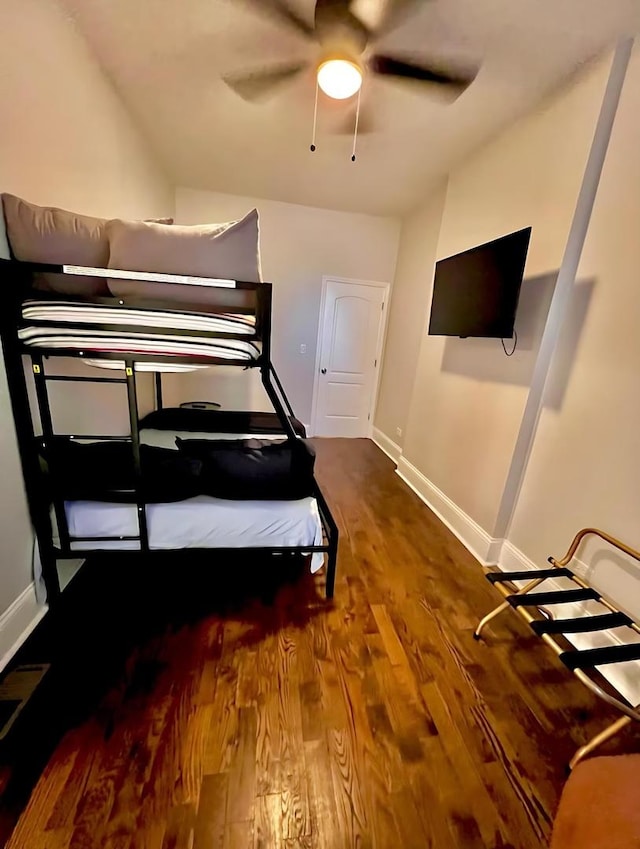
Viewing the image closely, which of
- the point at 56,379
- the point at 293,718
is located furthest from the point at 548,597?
the point at 56,379

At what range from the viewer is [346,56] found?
1771mm

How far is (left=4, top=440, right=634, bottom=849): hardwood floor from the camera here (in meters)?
1.02

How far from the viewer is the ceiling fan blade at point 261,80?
1.94m

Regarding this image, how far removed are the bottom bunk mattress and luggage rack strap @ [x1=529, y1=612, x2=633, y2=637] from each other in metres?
1.00

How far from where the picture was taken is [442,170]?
3.00 meters

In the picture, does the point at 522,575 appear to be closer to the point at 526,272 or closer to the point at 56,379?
the point at 526,272

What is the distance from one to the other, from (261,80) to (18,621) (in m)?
3.07

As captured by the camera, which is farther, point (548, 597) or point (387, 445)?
point (387, 445)

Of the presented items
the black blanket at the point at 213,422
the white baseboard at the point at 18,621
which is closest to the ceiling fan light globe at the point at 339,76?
the black blanket at the point at 213,422

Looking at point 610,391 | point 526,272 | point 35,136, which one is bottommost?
point 610,391

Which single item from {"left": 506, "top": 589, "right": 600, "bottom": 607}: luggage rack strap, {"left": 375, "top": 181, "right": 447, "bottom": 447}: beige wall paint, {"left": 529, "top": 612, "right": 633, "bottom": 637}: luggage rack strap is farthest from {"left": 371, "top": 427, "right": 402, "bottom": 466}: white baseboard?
{"left": 529, "top": 612, "right": 633, "bottom": 637}: luggage rack strap

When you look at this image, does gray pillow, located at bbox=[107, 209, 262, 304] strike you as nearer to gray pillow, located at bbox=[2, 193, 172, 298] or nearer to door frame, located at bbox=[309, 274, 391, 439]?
gray pillow, located at bbox=[2, 193, 172, 298]

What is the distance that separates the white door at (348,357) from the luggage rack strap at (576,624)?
11.9ft

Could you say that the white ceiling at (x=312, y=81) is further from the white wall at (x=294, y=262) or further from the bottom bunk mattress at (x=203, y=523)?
the bottom bunk mattress at (x=203, y=523)
